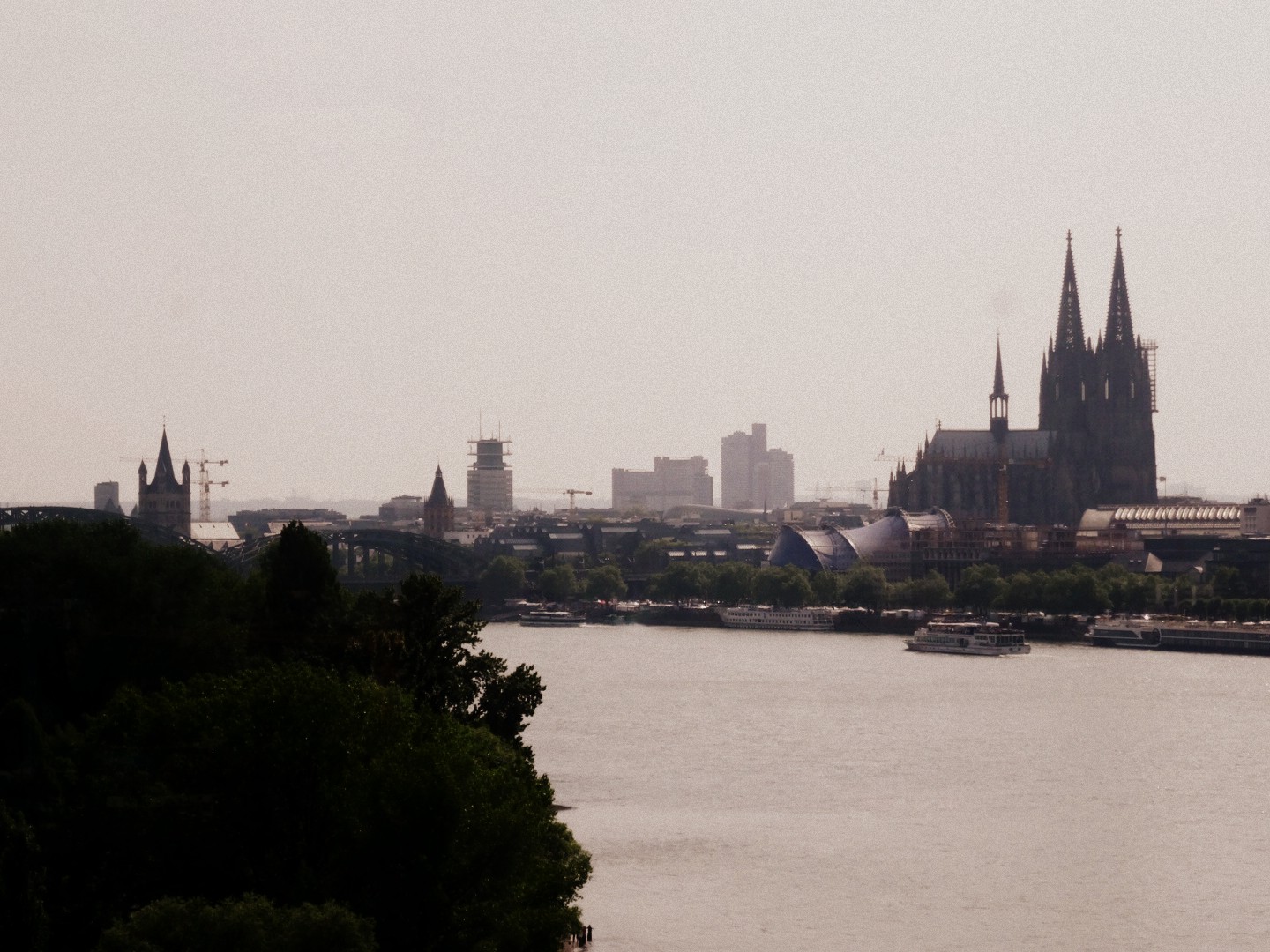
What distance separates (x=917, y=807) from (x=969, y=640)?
40193 millimetres

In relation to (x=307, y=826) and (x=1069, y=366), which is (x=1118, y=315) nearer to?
(x=1069, y=366)

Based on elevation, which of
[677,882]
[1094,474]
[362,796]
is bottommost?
[677,882]

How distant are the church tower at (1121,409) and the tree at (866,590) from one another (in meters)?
27.2

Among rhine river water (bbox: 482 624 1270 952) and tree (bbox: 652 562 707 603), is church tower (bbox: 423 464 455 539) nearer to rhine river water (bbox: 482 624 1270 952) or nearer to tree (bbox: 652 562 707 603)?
tree (bbox: 652 562 707 603)

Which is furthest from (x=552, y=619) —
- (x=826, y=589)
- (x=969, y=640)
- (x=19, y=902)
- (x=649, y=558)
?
(x=19, y=902)

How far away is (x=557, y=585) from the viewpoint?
11512cm

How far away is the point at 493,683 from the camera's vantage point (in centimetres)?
3231

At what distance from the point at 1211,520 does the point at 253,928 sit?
109 m

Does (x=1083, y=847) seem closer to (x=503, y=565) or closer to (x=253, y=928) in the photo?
(x=253, y=928)

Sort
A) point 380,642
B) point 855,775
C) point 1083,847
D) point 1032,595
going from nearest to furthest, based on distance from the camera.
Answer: point 380,642 < point 1083,847 < point 855,775 < point 1032,595

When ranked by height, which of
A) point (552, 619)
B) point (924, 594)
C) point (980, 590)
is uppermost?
point (980, 590)

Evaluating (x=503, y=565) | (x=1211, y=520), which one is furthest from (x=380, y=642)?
(x=1211, y=520)

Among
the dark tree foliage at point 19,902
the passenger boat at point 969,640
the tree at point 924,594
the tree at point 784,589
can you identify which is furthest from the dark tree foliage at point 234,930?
the tree at point 784,589

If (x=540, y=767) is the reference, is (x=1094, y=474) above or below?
above
